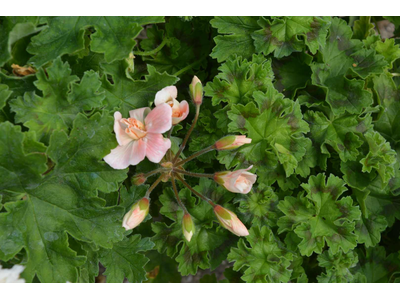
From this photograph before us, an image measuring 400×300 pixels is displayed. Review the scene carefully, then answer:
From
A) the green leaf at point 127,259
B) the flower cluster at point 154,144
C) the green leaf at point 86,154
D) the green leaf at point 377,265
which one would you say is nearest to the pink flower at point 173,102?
the flower cluster at point 154,144

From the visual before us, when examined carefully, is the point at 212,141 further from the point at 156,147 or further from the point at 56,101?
the point at 56,101

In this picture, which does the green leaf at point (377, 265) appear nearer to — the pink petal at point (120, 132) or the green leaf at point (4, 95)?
the pink petal at point (120, 132)

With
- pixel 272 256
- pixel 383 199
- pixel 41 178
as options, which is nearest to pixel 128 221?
pixel 41 178

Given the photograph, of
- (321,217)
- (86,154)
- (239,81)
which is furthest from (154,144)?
(321,217)

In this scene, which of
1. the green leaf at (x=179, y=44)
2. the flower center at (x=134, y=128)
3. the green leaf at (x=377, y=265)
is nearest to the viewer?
the flower center at (x=134, y=128)

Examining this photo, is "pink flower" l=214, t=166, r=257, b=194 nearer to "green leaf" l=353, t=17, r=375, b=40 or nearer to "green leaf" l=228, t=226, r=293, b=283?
"green leaf" l=228, t=226, r=293, b=283
